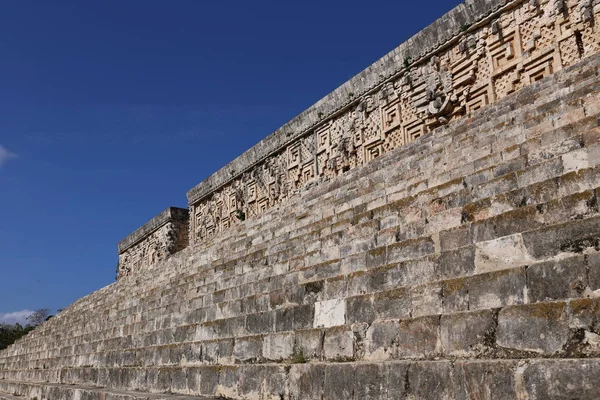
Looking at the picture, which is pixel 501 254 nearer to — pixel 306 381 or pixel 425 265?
pixel 425 265

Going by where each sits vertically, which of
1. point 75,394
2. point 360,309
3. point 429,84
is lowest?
point 75,394

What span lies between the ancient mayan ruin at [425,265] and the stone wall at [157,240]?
902 centimetres

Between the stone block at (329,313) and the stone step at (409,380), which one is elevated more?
the stone block at (329,313)

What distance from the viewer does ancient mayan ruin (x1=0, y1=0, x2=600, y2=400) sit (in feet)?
8.23

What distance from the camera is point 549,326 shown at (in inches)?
90.4

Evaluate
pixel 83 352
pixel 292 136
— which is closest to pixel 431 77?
pixel 292 136

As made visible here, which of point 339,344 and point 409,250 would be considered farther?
point 409,250

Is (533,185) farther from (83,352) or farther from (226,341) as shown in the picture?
(83,352)

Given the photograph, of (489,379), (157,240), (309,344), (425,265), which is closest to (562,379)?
(489,379)

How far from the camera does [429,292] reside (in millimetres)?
3152

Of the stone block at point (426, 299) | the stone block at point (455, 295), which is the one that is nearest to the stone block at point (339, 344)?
the stone block at point (426, 299)

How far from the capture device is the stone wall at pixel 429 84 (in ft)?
27.0

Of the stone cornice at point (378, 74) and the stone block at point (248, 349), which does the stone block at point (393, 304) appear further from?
the stone cornice at point (378, 74)

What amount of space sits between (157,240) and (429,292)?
19.9 meters
